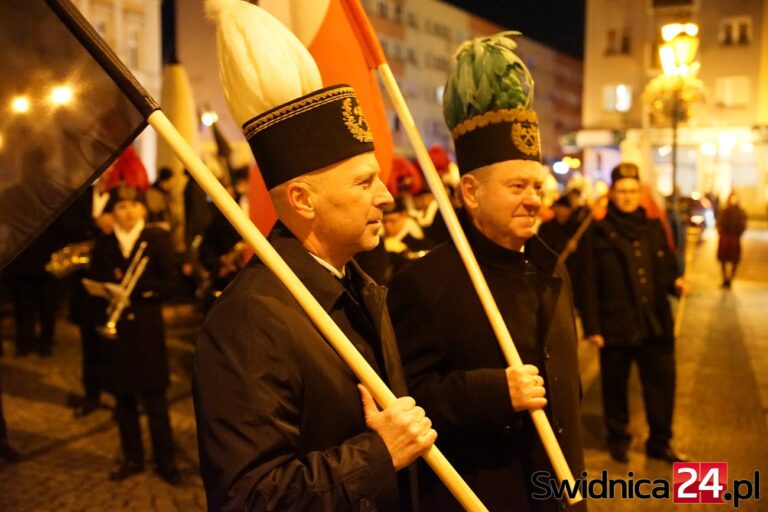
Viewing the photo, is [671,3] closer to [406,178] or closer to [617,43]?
[617,43]

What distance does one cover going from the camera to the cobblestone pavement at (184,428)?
5266 mm

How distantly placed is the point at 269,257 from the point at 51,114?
61cm

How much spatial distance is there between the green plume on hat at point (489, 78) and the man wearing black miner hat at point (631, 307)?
304 centimetres

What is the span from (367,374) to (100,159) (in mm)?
830

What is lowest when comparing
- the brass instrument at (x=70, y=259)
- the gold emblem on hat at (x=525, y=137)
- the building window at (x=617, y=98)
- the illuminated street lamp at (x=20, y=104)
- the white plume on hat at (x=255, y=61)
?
the brass instrument at (x=70, y=259)

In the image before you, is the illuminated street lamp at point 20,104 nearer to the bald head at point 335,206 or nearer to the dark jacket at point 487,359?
the bald head at point 335,206

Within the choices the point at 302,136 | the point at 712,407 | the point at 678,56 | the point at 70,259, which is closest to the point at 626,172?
the point at 712,407

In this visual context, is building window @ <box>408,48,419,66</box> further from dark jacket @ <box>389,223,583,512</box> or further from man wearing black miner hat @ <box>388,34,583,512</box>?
dark jacket @ <box>389,223,583,512</box>

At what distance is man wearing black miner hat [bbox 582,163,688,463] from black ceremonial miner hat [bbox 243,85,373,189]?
4.23 m

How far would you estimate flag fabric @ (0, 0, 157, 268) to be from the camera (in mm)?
1795

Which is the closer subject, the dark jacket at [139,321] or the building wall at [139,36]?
the dark jacket at [139,321]

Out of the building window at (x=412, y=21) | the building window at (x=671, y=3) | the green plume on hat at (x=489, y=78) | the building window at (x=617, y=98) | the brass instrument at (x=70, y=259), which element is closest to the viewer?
the green plume on hat at (x=489, y=78)

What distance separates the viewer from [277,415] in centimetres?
184

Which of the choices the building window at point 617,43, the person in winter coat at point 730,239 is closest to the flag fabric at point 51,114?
the person in winter coat at point 730,239
